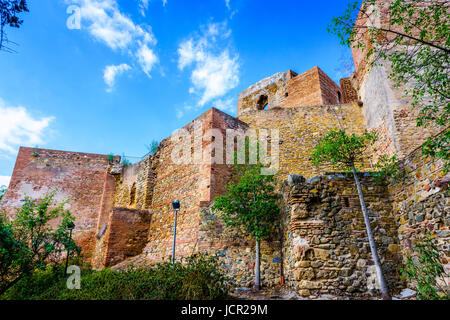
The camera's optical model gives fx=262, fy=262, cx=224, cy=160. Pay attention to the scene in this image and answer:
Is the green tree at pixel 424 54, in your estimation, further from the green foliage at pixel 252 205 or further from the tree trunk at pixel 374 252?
the green foliage at pixel 252 205

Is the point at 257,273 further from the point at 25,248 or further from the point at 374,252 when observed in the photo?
the point at 25,248

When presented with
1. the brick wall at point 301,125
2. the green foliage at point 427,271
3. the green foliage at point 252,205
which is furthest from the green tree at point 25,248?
the green foliage at point 427,271

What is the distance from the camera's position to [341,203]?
5836mm

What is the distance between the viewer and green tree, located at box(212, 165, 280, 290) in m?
7.03

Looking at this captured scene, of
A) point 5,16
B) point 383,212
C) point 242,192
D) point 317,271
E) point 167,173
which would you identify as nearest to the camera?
point 5,16

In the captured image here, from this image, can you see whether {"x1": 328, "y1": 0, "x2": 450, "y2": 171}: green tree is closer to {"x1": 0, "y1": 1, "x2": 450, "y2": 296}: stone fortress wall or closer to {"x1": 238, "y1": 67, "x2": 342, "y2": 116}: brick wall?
{"x1": 0, "y1": 1, "x2": 450, "y2": 296}: stone fortress wall

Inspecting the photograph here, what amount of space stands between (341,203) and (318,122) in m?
7.32

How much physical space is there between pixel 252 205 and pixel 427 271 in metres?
3.90

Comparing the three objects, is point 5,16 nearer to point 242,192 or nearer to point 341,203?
point 242,192

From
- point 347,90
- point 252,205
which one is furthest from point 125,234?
point 347,90

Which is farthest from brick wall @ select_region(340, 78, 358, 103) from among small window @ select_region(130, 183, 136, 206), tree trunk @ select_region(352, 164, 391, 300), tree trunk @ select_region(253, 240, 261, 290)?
small window @ select_region(130, 183, 136, 206)

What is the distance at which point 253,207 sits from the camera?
7168 millimetres

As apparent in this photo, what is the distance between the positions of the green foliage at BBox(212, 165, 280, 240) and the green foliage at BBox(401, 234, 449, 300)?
3105 mm

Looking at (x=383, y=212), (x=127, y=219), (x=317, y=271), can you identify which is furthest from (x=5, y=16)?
(x=127, y=219)
